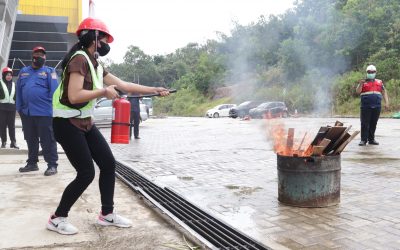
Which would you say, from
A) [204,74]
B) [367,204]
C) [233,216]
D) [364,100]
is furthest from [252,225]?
[204,74]

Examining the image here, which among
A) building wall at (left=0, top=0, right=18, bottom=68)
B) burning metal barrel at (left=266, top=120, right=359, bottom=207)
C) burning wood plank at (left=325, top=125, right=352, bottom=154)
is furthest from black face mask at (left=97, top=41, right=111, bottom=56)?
building wall at (left=0, top=0, right=18, bottom=68)

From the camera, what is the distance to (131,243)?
11.3 ft

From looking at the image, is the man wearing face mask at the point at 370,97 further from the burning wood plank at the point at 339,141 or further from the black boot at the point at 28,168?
Answer: the black boot at the point at 28,168

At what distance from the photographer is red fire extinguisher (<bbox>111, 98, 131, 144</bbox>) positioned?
3867 millimetres

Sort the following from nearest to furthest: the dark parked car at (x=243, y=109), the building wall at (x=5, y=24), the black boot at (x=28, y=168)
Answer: the black boot at (x=28, y=168) < the building wall at (x=5, y=24) < the dark parked car at (x=243, y=109)

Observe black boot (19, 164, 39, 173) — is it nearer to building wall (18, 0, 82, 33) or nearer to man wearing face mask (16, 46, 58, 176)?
man wearing face mask (16, 46, 58, 176)

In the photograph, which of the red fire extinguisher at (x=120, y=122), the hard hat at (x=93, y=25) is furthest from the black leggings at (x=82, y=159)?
the hard hat at (x=93, y=25)

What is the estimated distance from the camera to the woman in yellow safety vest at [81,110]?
11.3 ft

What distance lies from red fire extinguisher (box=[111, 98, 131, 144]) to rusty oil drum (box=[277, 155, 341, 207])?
1.74 metres

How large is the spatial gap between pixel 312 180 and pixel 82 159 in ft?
7.63

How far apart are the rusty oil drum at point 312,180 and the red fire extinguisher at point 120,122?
5.71 ft

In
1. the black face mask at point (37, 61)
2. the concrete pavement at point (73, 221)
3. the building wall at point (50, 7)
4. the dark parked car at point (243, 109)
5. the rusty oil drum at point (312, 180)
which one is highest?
the building wall at point (50, 7)

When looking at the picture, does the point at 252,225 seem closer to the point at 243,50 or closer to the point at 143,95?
the point at 143,95

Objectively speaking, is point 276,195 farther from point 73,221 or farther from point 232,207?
point 73,221
